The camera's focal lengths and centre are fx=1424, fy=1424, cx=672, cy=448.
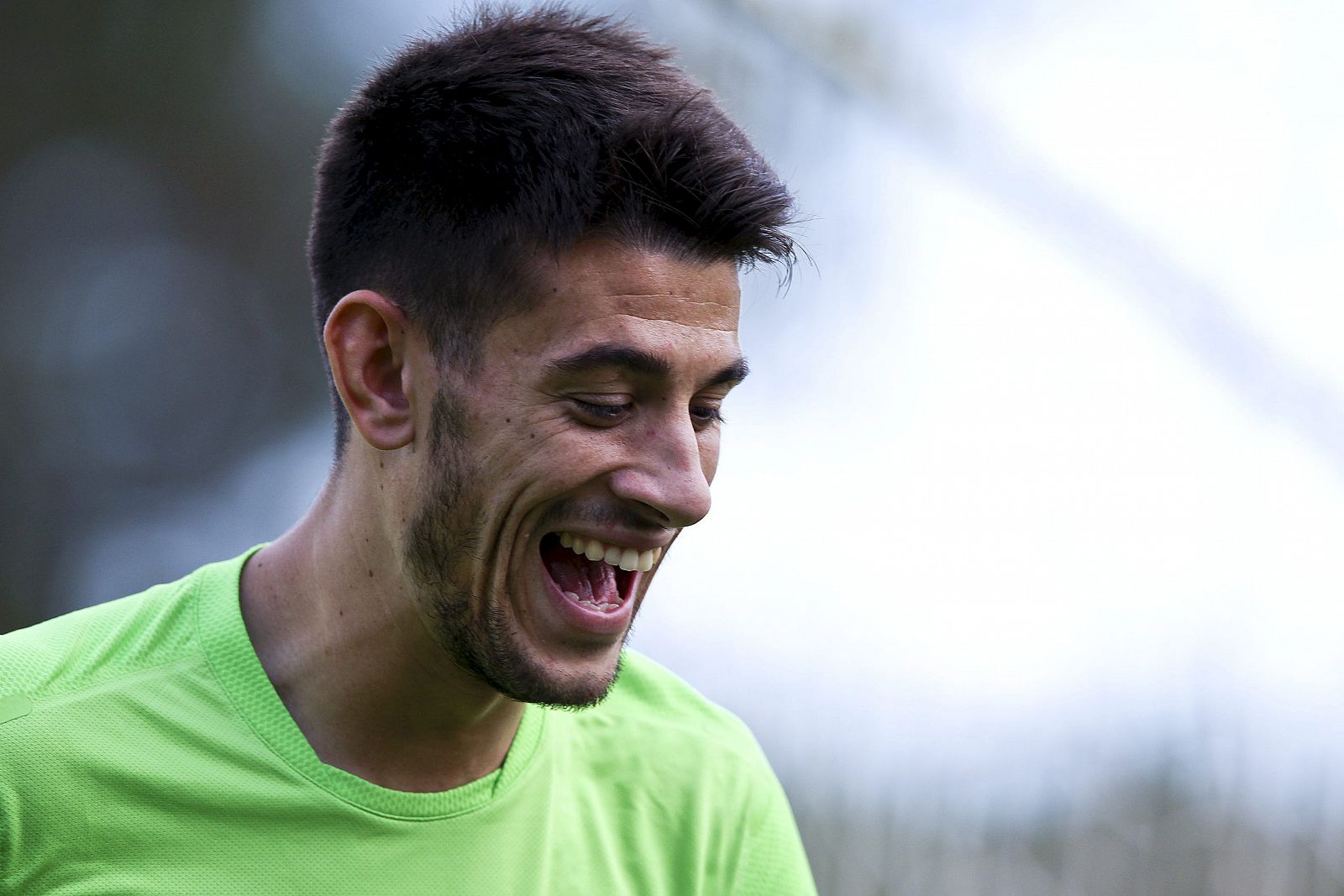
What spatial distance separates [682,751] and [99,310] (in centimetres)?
318

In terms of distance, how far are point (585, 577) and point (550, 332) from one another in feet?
1.22

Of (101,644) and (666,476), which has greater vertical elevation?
(666,476)

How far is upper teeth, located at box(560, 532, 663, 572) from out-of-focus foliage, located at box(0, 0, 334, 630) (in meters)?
3.17

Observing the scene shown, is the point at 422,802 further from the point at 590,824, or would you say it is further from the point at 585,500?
the point at 585,500

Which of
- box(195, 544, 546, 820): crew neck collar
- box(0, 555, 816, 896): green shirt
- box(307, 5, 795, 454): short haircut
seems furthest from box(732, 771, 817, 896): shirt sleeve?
box(307, 5, 795, 454): short haircut

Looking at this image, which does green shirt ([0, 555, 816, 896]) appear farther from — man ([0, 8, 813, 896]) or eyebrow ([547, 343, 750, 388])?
eyebrow ([547, 343, 750, 388])

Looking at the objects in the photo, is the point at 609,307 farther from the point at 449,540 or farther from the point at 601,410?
the point at 449,540

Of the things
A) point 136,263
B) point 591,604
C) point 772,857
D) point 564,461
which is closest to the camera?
point 564,461

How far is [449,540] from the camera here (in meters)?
1.97

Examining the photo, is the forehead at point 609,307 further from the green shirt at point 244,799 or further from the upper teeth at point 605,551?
the green shirt at point 244,799

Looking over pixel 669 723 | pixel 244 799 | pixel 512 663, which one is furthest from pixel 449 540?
pixel 669 723

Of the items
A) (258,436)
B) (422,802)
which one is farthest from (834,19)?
(422,802)

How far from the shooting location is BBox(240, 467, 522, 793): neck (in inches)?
80.0

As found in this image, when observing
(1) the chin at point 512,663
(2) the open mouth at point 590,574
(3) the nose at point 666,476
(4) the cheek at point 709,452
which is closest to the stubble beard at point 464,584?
(1) the chin at point 512,663
